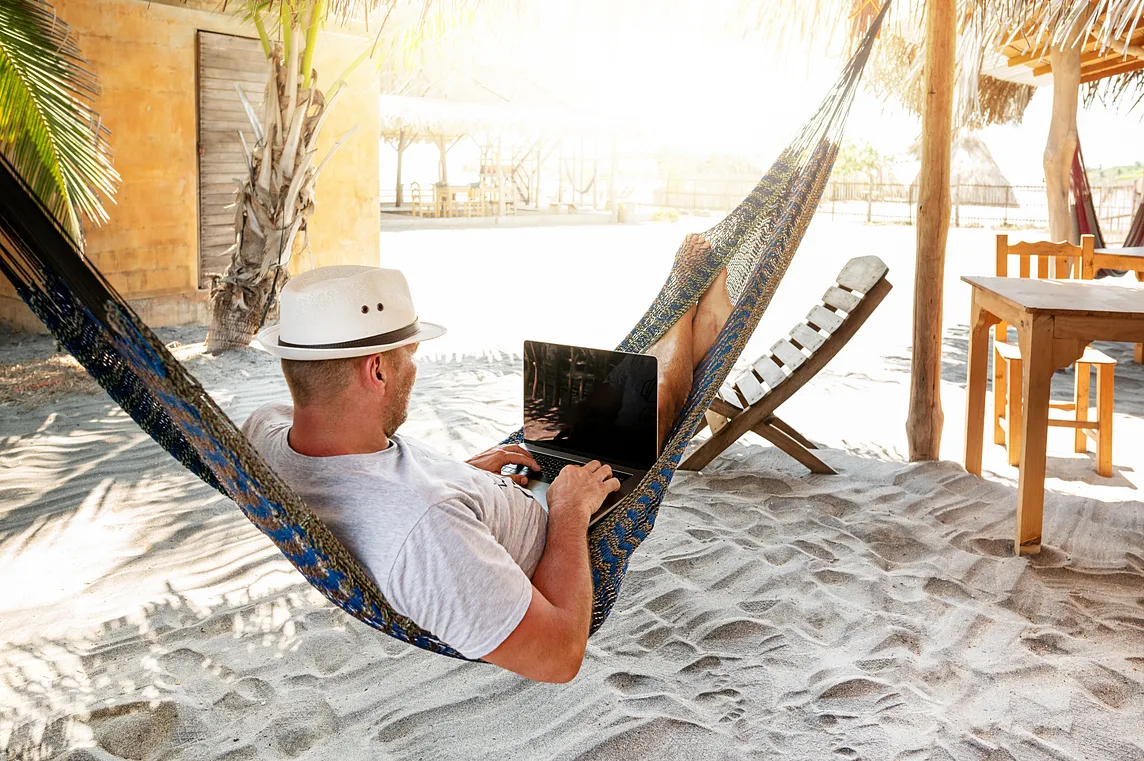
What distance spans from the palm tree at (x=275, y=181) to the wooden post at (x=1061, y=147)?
398cm

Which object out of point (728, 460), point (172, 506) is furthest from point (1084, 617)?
point (172, 506)

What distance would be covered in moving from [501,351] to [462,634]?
14.4 feet

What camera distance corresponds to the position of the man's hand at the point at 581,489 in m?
1.55

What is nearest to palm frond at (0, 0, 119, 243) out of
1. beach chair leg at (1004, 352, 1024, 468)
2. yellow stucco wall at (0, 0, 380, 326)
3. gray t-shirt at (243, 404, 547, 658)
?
yellow stucco wall at (0, 0, 380, 326)

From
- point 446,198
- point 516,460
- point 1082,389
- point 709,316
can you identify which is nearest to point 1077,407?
point 1082,389

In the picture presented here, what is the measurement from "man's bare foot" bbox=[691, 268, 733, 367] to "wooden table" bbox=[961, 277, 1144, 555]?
855 mm

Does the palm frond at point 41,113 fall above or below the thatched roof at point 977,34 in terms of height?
below

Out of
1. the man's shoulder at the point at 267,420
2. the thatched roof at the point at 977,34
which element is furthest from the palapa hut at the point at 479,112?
the man's shoulder at the point at 267,420

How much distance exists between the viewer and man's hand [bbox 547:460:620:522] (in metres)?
1.55

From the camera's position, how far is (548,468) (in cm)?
198

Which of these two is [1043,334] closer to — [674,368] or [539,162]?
[674,368]

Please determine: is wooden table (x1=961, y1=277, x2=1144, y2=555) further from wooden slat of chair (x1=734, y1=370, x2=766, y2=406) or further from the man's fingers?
the man's fingers

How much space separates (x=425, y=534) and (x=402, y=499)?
0.07 meters

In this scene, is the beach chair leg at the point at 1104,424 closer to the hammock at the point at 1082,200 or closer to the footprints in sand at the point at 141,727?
the footprints in sand at the point at 141,727
